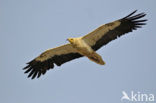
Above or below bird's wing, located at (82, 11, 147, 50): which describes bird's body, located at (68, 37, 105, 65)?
below

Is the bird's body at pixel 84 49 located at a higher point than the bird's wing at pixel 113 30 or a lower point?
lower

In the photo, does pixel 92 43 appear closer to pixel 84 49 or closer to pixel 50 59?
pixel 84 49

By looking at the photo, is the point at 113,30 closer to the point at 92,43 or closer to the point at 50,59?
the point at 92,43

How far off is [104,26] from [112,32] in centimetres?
54

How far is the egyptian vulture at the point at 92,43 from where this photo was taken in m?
23.5

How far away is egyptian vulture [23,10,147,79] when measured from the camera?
2353 cm

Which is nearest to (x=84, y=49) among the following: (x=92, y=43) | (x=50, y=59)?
(x=92, y=43)

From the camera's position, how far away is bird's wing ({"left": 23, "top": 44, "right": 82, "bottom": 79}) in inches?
973

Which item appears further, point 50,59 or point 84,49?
point 50,59

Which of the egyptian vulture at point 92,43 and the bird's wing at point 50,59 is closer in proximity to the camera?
the egyptian vulture at point 92,43

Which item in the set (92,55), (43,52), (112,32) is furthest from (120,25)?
(43,52)

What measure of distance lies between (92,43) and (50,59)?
8.00 ft

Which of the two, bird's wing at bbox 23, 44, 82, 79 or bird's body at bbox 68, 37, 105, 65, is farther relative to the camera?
bird's wing at bbox 23, 44, 82, 79

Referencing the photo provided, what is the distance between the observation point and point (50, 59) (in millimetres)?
25141
